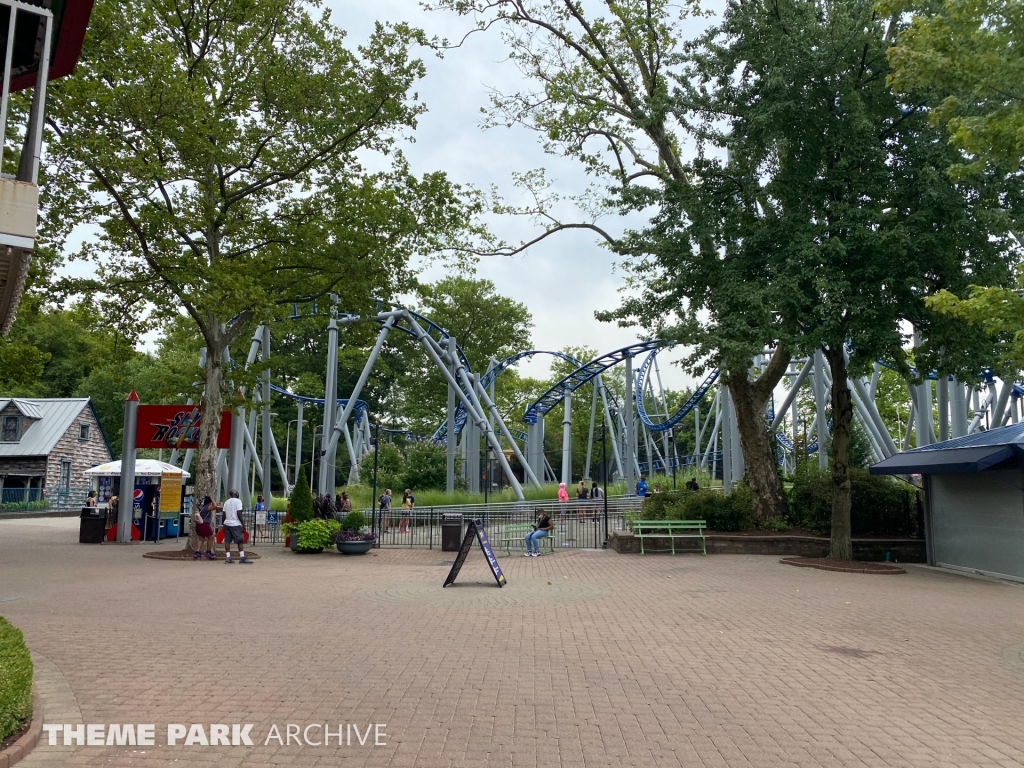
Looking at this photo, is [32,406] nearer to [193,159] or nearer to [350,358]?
[350,358]

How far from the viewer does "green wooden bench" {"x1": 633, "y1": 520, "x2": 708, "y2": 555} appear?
19656 millimetres

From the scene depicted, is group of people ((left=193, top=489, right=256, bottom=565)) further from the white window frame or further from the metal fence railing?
the white window frame

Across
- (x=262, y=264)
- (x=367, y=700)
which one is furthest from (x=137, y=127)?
(x=367, y=700)

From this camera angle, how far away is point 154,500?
75.7 ft

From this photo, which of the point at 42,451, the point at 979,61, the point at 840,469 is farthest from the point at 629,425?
the point at 42,451

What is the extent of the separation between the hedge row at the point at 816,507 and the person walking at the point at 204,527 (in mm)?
11321

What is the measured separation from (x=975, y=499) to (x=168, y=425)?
20.7m

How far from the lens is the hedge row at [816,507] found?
782 inches

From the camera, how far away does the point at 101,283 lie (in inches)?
773

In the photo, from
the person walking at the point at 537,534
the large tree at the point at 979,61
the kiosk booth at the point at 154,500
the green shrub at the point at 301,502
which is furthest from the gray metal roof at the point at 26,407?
the large tree at the point at 979,61

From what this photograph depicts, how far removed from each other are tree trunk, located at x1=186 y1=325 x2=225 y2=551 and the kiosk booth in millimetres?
4235

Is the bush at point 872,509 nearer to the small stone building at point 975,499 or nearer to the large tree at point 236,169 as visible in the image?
the small stone building at point 975,499

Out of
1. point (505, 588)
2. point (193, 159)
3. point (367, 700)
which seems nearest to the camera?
point (367, 700)

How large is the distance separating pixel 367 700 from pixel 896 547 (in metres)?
15.9
